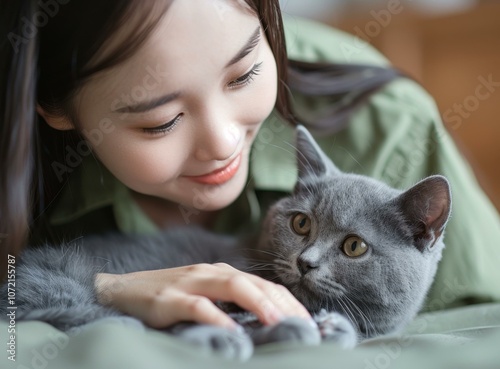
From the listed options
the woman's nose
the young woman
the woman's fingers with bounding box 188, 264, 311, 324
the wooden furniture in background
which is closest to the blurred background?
the wooden furniture in background

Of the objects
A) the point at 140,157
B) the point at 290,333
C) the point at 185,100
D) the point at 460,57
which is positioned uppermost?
the point at 185,100

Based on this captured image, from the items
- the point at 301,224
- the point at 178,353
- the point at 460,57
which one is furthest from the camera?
the point at 460,57

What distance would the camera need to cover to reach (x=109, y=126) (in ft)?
3.20

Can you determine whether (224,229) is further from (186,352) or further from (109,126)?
(186,352)

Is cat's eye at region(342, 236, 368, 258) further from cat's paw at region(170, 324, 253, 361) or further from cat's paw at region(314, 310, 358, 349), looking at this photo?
cat's paw at region(170, 324, 253, 361)

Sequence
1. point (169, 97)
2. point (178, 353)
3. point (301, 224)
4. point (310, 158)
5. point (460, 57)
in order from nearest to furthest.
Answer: point (178, 353) → point (169, 97) → point (301, 224) → point (310, 158) → point (460, 57)

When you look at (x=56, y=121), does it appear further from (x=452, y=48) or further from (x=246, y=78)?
(x=452, y=48)

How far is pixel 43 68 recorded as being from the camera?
0.99 m

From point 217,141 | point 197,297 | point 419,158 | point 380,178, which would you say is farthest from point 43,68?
point 419,158

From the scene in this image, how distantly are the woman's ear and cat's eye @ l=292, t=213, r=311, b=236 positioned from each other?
43 cm

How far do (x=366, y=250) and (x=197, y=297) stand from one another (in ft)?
0.97

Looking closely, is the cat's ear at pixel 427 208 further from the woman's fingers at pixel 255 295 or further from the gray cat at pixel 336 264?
the woman's fingers at pixel 255 295

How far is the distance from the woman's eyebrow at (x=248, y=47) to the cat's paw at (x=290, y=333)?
0.42 meters

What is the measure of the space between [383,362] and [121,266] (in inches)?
21.6
